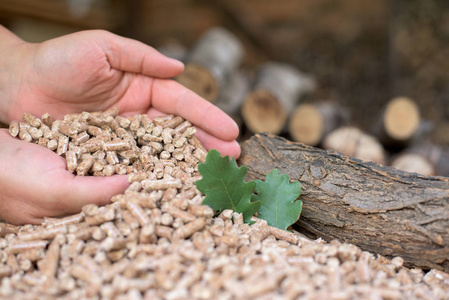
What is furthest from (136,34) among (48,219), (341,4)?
(48,219)

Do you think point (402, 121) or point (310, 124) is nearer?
point (402, 121)

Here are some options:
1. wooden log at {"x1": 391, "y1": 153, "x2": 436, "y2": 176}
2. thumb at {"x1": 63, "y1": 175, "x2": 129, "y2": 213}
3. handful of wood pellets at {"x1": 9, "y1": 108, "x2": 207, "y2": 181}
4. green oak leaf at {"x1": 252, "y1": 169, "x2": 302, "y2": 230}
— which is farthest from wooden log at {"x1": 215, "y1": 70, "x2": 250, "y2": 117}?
thumb at {"x1": 63, "y1": 175, "x2": 129, "y2": 213}

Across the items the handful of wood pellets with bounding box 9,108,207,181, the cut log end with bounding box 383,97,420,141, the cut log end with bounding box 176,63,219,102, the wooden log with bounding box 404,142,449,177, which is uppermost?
the cut log end with bounding box 383,97,420,141

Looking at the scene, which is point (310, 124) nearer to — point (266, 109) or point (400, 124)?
point (266, 109)

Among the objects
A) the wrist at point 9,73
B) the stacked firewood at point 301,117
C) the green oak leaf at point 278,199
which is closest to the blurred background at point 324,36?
the stacked firewood at point 301,117

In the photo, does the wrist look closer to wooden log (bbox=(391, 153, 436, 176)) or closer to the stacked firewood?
the stacked firewood

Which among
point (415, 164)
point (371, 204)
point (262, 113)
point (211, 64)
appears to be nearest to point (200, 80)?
point (211, 64)

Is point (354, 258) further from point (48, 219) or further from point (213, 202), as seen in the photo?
point (48, 219)
